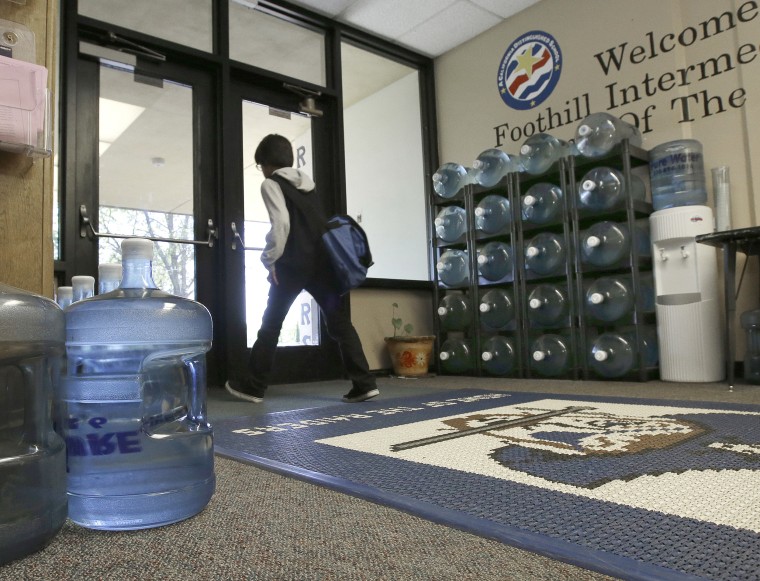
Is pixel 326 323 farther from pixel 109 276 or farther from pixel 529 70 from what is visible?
pixel 529 70

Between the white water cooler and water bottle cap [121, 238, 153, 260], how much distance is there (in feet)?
9.44

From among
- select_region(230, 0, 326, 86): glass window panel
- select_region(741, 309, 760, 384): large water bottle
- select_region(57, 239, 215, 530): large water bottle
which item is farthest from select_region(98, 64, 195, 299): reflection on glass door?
select_region(741, 309, 760, 384): large water bottle

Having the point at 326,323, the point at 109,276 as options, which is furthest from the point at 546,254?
the point at 109,276

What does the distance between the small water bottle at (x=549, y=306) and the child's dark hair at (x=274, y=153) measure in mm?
1706

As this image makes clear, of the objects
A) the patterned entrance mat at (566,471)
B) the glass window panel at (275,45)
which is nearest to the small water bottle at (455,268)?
the glass window panel at (275,45)

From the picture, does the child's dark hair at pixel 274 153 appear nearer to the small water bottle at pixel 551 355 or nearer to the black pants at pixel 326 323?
the black pants at pixel 326 323

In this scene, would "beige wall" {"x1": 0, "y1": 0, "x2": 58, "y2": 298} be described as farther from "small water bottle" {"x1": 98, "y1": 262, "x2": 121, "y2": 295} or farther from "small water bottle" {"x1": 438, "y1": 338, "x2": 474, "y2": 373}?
"small water bottle" {"x1": 438, "y1": 338, "x2": 474, "y2": 373}

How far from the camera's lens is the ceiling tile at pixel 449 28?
4.16 m

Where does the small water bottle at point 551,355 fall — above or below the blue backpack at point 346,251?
below

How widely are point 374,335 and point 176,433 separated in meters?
3.31

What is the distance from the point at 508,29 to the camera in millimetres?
4270

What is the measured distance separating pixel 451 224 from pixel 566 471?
3072mm

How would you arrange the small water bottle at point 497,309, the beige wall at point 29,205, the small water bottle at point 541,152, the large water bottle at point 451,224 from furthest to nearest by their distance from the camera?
1. the large water bottle at point 451,224
2. the small water bottle at point 497,309
3. the small water bottle at point 541,152
4. the beige wall at point 29,205

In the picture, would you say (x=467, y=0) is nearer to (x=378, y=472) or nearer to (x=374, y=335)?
(x=374, y=335)
